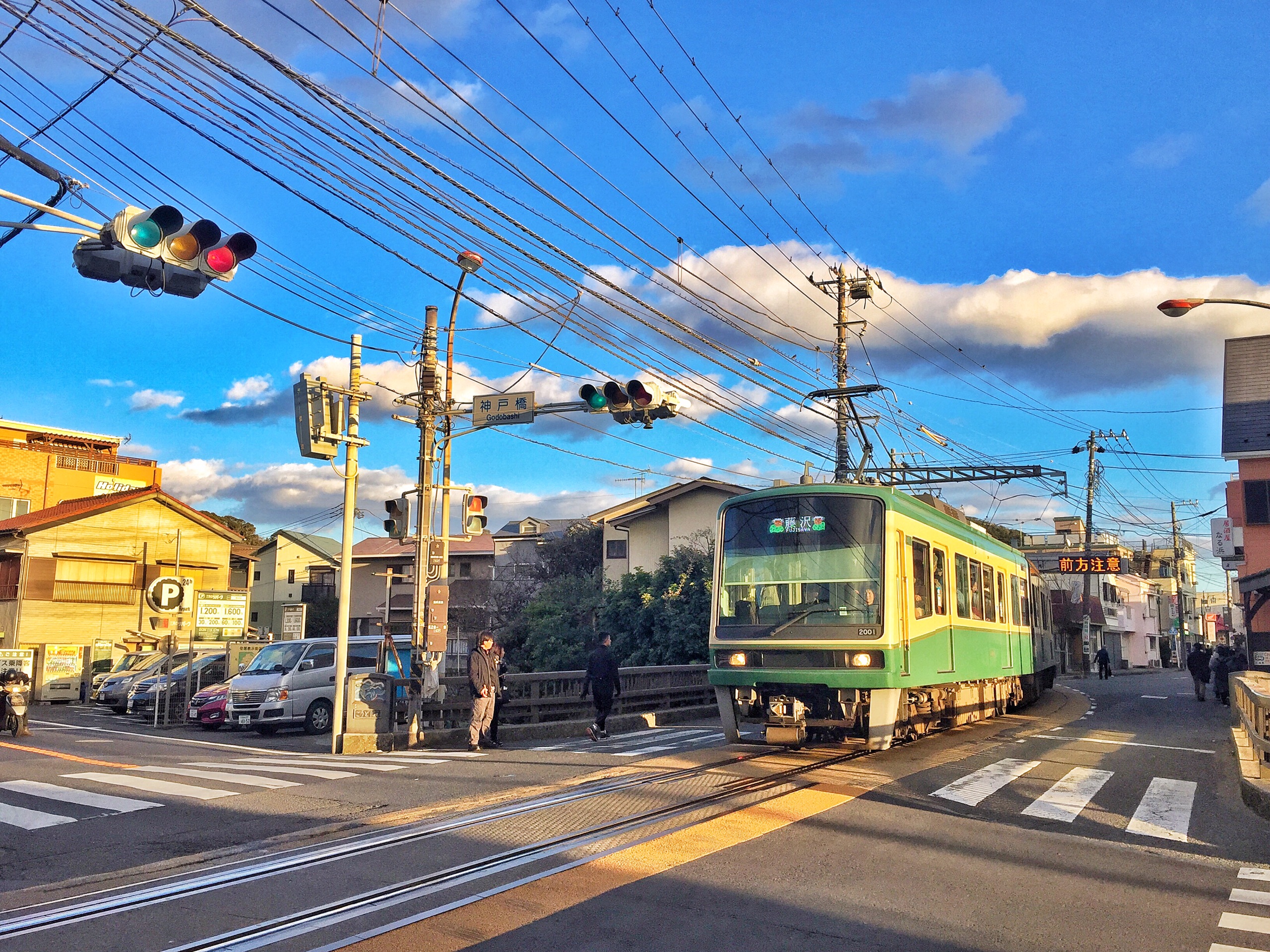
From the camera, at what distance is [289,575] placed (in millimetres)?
56219

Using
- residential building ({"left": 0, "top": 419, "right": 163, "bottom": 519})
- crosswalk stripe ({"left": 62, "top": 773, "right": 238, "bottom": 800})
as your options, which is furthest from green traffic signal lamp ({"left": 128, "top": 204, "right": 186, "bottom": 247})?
residential building ({"left": 0, "top": 419, "right": 163, "bottom": 519})

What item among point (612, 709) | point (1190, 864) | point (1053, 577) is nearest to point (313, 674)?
point (612, 709)

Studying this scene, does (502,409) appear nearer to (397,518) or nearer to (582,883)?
(397,518)

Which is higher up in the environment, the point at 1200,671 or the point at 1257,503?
the point at 1257,503

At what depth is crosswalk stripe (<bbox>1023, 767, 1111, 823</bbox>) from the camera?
8820 mm

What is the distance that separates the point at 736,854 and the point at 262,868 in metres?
3.22

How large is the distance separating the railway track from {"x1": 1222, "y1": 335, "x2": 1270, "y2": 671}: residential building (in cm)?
2813

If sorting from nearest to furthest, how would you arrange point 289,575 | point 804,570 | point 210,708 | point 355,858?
point 355,858, point 804,570, point 210,708, point 289,575

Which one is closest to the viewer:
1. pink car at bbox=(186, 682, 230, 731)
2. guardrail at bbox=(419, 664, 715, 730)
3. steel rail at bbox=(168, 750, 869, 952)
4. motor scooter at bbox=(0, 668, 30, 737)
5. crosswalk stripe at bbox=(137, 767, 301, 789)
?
steel rail at bbox=(168, 750, 869, 952)

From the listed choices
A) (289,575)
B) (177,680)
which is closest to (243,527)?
(289,575)

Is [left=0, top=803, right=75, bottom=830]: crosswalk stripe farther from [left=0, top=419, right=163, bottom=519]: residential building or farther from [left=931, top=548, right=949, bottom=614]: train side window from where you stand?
[left=0, top=419, right=163, bottom=519]: residential building

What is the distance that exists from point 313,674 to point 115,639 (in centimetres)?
2425

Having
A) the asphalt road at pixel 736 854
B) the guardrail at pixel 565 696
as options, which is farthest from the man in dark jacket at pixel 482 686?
the asphalt road at pixel 736 854

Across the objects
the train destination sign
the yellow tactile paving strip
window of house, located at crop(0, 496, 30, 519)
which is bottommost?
the yellow tactile paving strip
